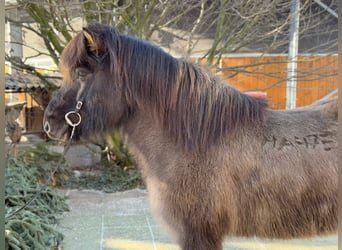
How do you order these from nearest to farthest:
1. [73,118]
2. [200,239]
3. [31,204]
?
[200,239] < [73,118] < [31,204]

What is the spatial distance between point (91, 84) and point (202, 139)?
657 millimetres

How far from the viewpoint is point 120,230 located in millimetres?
4062

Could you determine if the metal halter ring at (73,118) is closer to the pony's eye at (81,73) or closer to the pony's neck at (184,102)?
the pony's eye at (81,73)

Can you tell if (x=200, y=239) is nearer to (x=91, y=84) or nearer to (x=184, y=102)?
Answer: (x=184, y=102)

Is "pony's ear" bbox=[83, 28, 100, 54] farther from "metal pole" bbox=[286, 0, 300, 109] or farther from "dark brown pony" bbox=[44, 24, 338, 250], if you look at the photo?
"metal pole" bbox=[286, 0, 300, 109]

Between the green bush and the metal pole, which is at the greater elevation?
the metal pole

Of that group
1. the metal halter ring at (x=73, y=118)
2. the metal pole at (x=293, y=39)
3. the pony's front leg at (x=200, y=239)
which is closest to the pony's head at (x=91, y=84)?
the metal halter ring at (x=73, y=118)

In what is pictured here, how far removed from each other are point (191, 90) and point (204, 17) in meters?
4.70

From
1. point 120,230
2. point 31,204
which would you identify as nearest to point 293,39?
point 120,230

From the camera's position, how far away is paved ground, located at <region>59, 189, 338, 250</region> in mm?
3521

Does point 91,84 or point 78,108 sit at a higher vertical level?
point 91,84

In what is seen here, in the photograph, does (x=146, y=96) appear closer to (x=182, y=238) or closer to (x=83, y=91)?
(x=83, y=91)

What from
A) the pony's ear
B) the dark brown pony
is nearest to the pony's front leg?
the dark brown pony

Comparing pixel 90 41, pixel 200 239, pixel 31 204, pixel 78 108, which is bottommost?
pixel 31 204
